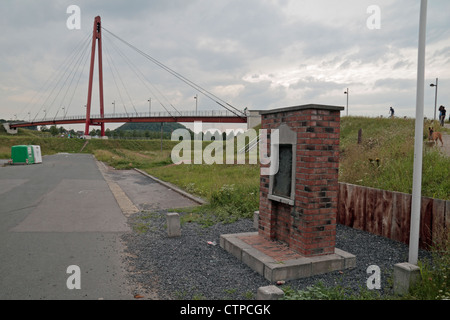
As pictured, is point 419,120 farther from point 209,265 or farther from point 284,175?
point 209,265

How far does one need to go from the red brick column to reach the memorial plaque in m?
0.26

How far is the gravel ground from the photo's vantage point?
4.36m

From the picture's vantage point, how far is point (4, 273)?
4.86 meters

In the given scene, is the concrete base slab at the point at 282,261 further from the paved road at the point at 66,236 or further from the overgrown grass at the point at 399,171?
the overgrown grass at the point at 399,171

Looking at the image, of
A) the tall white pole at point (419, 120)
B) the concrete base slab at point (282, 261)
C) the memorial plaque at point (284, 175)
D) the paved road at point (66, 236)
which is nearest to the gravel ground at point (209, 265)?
the concrete base slab at point (282, 261)

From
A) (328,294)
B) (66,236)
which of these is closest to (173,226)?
(66,236)

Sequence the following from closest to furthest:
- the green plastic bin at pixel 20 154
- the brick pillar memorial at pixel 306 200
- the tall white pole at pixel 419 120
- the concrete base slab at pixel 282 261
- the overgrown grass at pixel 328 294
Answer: the overgrown grass at pixel 328 294, the tall white pole at pixel 419 120, the concrete base slab at pixel 282 261, the brick pillar memorial at pixel 306 200, the green plastic bin at pixel 20 154

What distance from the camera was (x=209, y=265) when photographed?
17.1ft

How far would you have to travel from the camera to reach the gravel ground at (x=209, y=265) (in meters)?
4.36

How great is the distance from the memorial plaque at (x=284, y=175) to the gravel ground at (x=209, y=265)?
1431 millimetres

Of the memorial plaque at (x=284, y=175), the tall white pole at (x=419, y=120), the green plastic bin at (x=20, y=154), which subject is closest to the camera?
the tall white pole at (x=419, y=120)

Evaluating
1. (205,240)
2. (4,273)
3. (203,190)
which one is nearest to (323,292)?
(205,240)

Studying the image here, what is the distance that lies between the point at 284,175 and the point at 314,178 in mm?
733

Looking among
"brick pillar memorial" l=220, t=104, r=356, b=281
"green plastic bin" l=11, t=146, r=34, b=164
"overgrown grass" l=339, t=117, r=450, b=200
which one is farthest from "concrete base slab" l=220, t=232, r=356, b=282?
"green plastic bin" l=11, t=146, r=34, b=164
